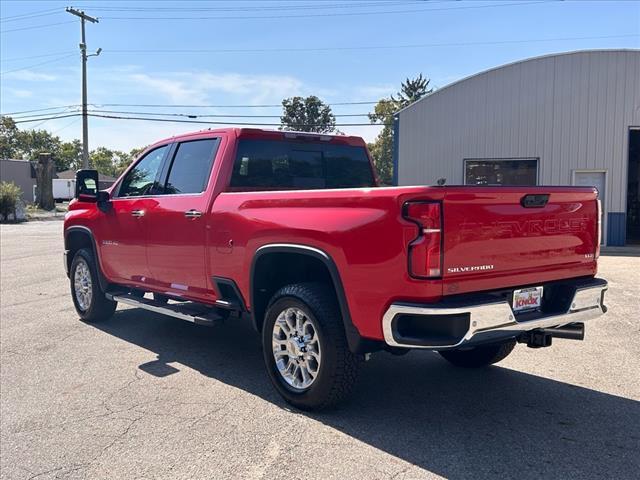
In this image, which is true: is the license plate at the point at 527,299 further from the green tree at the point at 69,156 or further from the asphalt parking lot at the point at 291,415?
the green tree at the point at 69,156

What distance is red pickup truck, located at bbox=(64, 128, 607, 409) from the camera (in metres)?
3.39

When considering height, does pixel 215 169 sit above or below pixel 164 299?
above

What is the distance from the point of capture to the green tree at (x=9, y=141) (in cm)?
7980

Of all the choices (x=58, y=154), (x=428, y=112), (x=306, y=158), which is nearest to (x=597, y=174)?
(x=428, y=112)

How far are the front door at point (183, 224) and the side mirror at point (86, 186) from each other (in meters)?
1.19

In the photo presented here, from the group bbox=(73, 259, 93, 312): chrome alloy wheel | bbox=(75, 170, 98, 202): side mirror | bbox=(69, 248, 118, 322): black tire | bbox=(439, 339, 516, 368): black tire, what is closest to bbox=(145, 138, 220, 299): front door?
bbox=(75, 170, 98, 202): side mirror

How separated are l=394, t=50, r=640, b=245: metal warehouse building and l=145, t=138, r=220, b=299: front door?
1352cm

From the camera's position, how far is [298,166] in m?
5.58

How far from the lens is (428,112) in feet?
60.0

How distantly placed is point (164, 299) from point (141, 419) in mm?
2291

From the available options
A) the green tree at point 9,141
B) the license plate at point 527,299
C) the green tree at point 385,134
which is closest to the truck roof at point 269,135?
the license plate at point 527,299

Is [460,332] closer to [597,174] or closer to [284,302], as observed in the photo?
[284,302]

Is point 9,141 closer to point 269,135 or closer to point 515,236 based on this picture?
point 269,135

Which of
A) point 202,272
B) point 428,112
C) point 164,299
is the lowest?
point 164,299
